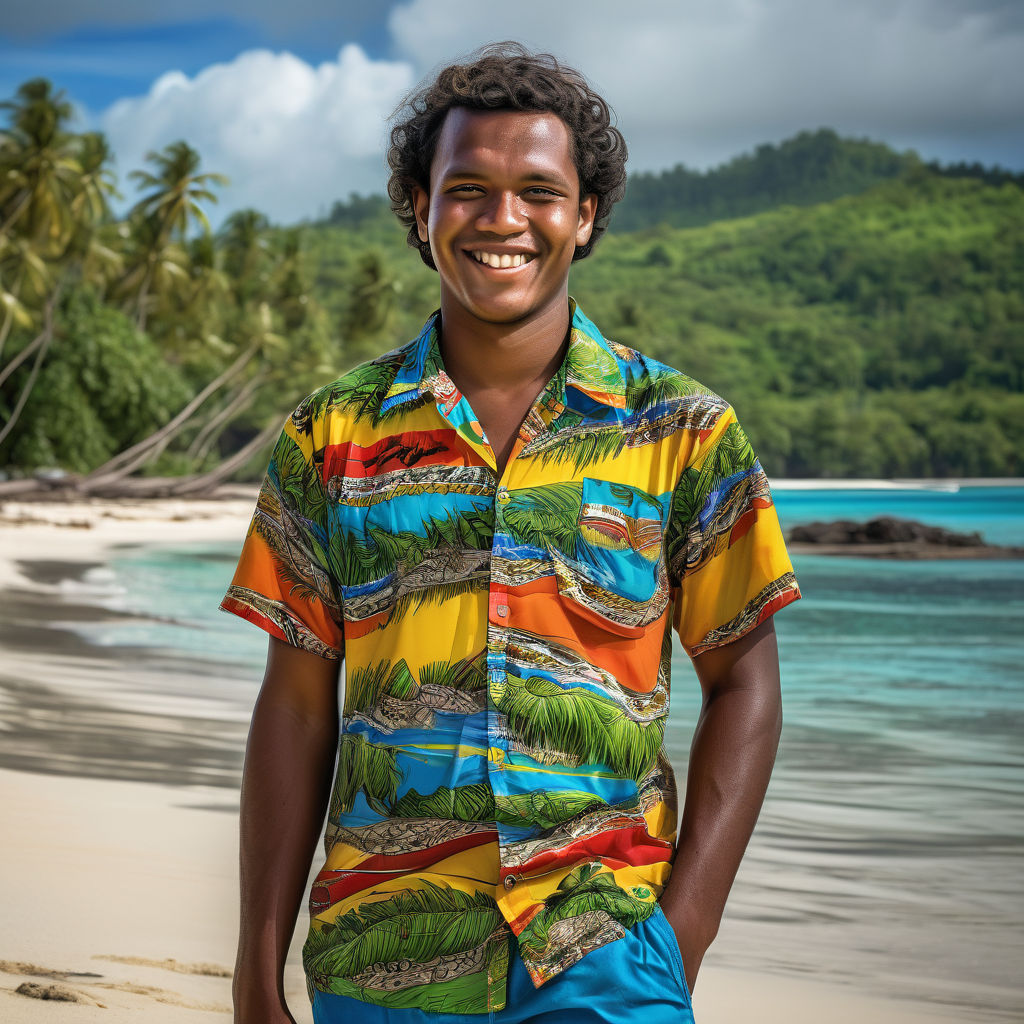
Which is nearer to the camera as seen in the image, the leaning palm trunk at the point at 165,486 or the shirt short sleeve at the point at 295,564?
the shirt short sleeve at the point at 295,564

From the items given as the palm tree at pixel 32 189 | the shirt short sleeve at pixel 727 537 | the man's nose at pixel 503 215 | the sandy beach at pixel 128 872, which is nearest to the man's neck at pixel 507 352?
the man's nose at pixel 503 215

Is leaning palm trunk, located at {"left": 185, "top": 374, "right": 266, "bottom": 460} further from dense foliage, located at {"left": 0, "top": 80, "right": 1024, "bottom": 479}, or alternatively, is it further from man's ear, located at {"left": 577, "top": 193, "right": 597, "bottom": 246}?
man's ear, located at {"left": 577, "top": 193, "right": 597, "bottom": 246}

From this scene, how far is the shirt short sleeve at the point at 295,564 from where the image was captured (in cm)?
157

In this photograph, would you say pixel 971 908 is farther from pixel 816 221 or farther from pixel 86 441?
pixel 816 221

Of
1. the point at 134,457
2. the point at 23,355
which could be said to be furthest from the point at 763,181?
the point at 23,355

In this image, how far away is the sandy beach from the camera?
3.39 metres

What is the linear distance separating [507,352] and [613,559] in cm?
30

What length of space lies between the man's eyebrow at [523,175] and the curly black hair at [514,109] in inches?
2.2

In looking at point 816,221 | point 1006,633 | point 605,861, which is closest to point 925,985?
point 605,861

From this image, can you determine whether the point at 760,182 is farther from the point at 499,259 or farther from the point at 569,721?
the point at 569,721

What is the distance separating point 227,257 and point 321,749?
4243 centimetres

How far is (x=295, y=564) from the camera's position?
1.60 m

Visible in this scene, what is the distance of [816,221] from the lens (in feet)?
313

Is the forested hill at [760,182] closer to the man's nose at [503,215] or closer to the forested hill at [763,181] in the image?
the forested hill at [763,181]
